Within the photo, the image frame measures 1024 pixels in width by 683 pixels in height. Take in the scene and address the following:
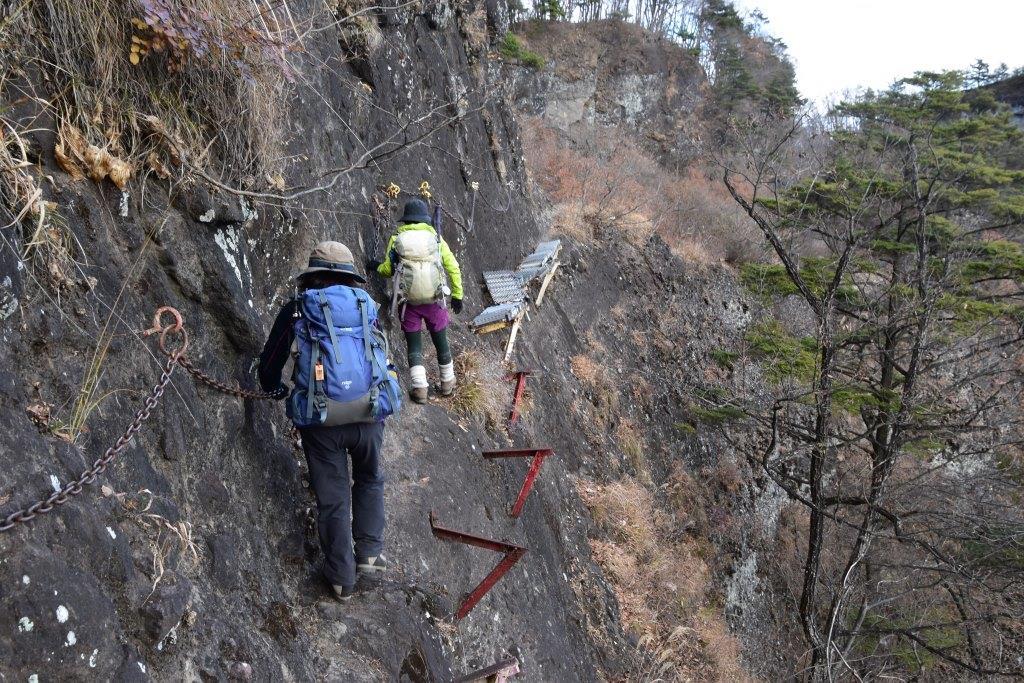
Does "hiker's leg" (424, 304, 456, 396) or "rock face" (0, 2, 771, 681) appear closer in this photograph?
"rock face" (0, 2, 771, 681)

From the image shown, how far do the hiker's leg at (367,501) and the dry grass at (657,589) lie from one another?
4934 mm

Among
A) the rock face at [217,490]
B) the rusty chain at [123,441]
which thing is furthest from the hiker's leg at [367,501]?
the rusty chain at [123,441]

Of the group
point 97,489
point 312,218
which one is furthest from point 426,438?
point 97,489

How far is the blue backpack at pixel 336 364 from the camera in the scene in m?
4.42

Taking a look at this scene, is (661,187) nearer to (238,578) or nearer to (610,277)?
(610,277)

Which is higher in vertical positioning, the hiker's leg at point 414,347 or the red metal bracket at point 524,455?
the hiker's leg at point 414,347

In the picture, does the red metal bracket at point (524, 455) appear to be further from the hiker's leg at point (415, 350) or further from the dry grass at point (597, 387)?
the dry grass at point (597, 387)

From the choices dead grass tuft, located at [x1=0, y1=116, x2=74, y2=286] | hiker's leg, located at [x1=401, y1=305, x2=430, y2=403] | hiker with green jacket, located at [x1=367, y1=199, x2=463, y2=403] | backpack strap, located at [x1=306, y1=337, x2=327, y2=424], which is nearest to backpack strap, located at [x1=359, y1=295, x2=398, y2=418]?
backpack strap, located at [x1=306, y1=337, x2=327, y2=424]

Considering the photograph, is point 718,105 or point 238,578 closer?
point 238,578

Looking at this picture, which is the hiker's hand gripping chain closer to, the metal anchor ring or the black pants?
the metal anchor ring

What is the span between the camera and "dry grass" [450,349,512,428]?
8.38 meters

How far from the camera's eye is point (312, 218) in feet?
21.9

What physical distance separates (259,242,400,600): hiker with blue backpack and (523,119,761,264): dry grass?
11553 mm

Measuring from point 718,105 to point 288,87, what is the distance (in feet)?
120
